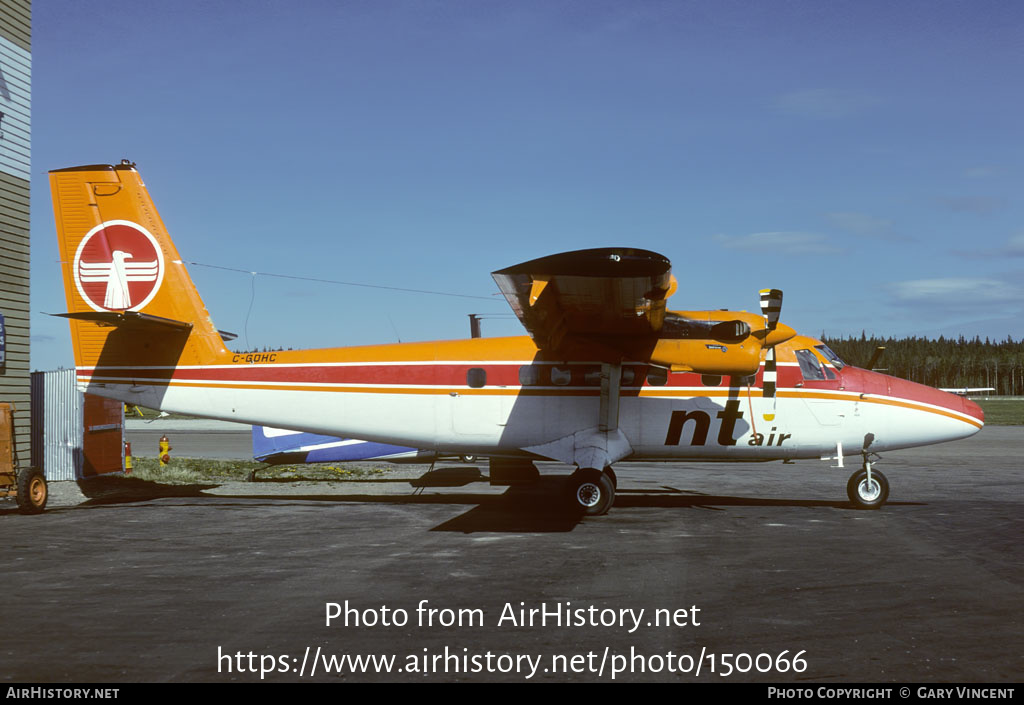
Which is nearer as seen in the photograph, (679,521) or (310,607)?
(310,607)

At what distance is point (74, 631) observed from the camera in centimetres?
743

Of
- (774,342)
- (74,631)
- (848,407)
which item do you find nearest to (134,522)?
(74,631)

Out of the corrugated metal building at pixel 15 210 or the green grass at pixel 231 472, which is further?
the green grass at pixel 231 472

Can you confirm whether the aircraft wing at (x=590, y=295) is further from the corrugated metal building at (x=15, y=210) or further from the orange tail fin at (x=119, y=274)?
the corrugated metal building at (x=15, y=210)

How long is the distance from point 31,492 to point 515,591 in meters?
11.0

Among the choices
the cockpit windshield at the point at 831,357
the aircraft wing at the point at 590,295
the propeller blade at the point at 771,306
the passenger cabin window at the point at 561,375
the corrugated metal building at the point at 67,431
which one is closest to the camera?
the aircraft wing at the point at 590,295

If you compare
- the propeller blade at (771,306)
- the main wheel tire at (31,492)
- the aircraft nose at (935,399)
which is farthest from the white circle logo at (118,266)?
the aircraft nose at (935,399)

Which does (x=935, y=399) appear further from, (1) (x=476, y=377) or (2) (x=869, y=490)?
(1) (x=476, y=377)

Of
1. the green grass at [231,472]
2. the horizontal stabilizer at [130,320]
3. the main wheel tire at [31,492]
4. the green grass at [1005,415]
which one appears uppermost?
the horizontal stabilizer at [130,320]

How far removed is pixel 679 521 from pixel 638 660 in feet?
26.3

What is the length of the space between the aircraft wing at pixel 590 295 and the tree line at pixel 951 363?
13051cm

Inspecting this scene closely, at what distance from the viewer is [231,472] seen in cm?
2409

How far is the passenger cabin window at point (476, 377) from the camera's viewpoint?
1620cm
